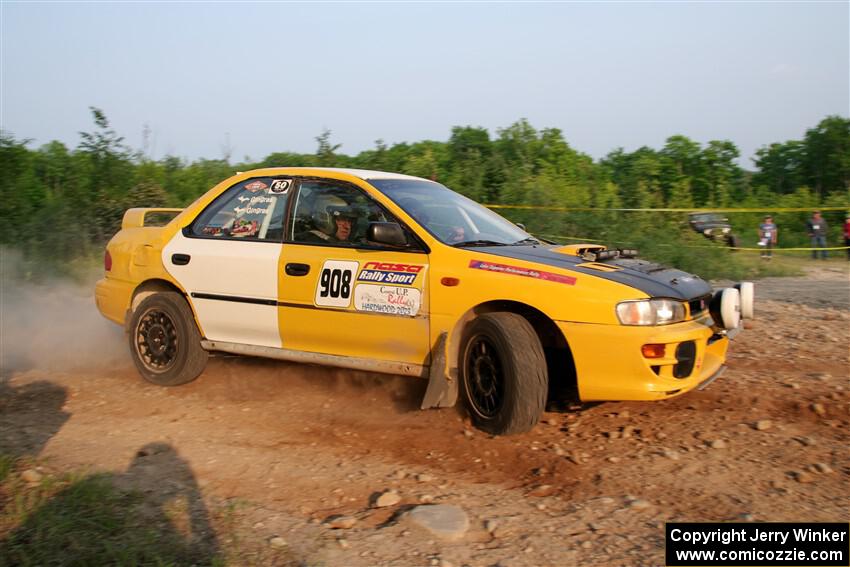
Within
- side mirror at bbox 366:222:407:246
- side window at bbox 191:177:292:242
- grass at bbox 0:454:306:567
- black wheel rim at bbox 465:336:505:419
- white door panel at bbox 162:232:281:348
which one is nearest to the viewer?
grass at bbox 0:454:306:567

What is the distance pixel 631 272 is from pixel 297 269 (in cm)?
222

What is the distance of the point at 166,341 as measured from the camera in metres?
6.02

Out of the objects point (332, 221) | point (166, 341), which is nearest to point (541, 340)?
point (332, 221)

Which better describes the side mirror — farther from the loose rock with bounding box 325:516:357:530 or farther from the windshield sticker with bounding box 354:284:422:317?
the loose rock with bounding box 325:516:357:530

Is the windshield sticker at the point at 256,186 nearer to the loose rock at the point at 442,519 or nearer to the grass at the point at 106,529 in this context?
the grass at the point at 106,529

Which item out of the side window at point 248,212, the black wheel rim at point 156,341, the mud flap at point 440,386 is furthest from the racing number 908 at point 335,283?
the black wheel rim at point 156,341

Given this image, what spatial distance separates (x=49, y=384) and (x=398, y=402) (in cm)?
291

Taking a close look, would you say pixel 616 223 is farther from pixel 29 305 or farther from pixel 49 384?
pixel 49 384

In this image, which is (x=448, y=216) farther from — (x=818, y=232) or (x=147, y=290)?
(x=818, y=232)

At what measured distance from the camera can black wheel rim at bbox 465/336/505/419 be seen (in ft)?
15.2

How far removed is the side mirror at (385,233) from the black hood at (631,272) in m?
0.47

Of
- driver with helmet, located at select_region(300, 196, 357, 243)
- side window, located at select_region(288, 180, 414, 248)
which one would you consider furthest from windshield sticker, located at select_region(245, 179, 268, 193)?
driver with helmet, located at select_region(300, 196, 357, 243)

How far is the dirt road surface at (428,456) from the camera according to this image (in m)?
3.46

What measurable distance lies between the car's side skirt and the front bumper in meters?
1.03
